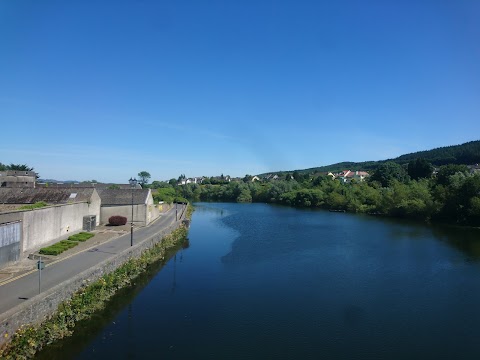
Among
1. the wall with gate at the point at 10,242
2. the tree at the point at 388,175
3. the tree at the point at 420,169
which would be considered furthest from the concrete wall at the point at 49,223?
the tree at the point at 420,169

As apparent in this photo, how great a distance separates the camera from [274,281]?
1989cm

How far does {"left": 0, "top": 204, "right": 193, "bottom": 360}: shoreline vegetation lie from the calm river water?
16.2 inches

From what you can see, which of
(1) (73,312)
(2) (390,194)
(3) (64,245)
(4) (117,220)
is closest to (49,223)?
(3) (64,245)

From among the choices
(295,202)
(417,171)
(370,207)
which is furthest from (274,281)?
(417,171)

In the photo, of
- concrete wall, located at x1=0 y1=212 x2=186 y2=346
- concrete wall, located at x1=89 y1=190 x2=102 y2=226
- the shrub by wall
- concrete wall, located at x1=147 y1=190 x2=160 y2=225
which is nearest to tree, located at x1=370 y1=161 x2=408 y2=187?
concrete wall, located at x1=147 y1=190 x2=160 y2=225

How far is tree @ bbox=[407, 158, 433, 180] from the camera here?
80.4m

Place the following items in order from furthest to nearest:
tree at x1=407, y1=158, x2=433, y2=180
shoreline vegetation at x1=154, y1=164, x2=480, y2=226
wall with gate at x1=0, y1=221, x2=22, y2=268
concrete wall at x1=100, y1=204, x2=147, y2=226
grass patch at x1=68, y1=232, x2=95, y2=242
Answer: tree at x1=407, y1=158, x2=433, y2=180 < shoreline vegetation at x1=154, y1=164, x2=480, y2=226 < concrete wall at x1=100, y1=204, x2=147, y2=226 < grass patch at x1=68, y1=232, x2=95, y2=242 < wall with gate at x1=0, y1=221, x2=22, y2=268

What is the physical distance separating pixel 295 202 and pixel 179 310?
64340mm

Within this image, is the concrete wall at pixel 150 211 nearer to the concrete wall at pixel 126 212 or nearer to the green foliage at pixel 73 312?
the concrete wall at pixel 126 212

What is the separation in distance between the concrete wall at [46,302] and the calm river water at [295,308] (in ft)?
3.89

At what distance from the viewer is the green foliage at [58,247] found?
1862 cm

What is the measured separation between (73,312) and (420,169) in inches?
3262

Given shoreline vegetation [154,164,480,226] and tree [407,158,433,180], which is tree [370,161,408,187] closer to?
shoreline vegetation [154,164,480,226]

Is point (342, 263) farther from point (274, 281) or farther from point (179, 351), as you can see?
point (179, 351)
